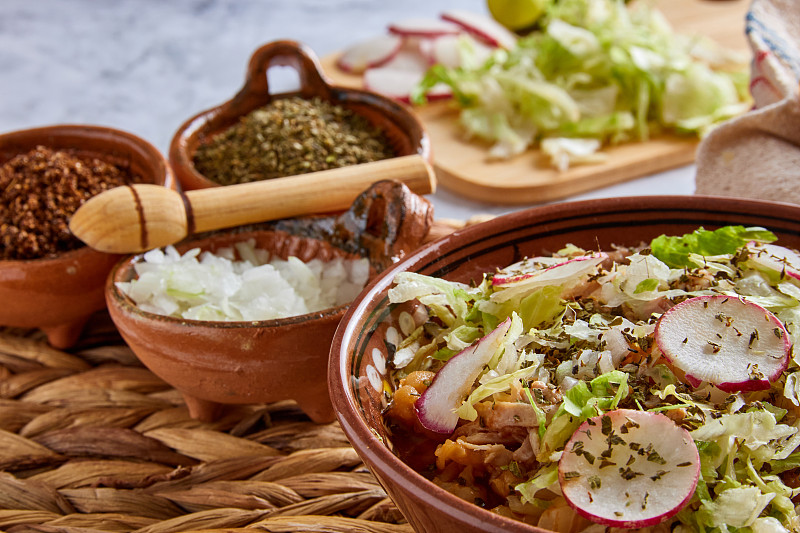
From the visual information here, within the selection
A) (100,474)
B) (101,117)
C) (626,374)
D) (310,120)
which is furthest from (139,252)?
(101,117)

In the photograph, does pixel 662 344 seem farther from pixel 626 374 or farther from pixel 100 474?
pixel 100 474

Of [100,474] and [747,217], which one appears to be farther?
[100,474]

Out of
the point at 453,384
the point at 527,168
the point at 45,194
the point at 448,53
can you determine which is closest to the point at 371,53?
the point at 448,53

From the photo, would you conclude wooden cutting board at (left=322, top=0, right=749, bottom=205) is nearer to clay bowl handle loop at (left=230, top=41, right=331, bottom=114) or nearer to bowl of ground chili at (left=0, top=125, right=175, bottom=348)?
clay bowl handle loop at (left=230, top=41, right=331, bottom=114)

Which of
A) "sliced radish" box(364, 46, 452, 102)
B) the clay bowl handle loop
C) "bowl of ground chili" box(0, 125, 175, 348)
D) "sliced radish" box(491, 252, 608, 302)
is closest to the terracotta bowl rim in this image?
"bowl of ground chili" box(0, 125, 175, 348)

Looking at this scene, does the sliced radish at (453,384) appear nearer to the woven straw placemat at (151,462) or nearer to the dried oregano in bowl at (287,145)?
the woven straw placemat at (151,462)

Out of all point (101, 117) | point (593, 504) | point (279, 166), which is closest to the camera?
point (593, 504)

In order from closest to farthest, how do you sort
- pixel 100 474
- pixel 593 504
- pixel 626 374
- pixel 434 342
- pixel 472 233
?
pixel 593 504 < pixel 626 374 < pixel 434 342 < pixel 472 233 < pixel 100 474
